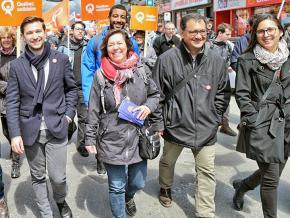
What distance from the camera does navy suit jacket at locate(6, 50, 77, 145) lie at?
3.16 metres

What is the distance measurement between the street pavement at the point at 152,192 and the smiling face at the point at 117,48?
5.18 ft

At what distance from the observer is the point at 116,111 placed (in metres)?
3.15

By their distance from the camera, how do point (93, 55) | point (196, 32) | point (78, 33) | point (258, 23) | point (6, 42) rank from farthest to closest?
point (78, 33) < point (6, 42) < point (93, 55) < point (196, 32) < point (258, 23)

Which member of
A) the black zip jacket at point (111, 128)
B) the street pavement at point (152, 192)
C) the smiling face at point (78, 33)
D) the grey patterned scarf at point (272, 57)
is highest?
the smiling face at point (78, 33)

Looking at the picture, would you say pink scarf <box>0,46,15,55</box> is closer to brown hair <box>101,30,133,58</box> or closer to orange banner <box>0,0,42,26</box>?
orange banner <box>0,0,42,26</box>

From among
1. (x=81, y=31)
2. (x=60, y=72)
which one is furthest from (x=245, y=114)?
(x=81, y=31)

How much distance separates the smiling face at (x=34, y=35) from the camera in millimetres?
3150

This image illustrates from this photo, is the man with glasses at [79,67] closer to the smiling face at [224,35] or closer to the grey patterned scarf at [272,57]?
the smiling face at [224,35]

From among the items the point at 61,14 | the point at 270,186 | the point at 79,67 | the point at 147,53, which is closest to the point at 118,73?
the point at 270,186

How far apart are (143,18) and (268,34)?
370 centimetres

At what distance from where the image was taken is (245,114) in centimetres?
323

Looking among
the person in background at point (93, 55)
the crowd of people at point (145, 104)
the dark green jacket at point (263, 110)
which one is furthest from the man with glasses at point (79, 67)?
the dark green jacket at point (263, 110)

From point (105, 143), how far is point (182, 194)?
143 cm

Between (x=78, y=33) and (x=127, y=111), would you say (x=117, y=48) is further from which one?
(x=78, y=33)
